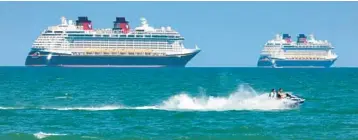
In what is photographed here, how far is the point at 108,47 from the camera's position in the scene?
6831 inches

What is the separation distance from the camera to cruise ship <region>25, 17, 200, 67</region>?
172 meters

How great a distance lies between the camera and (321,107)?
4506 cm

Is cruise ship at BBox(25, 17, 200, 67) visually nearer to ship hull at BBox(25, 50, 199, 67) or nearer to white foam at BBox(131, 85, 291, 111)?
ship hull at BBox(25, 50, 199, 67)

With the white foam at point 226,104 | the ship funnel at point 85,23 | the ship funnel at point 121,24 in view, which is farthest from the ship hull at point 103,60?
the white foam at point 226,104

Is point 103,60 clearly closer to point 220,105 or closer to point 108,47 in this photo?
point 108,47

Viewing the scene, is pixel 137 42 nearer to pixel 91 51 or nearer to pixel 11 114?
pixel 91 51

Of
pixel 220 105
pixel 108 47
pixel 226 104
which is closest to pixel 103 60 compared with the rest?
pixel 108 47

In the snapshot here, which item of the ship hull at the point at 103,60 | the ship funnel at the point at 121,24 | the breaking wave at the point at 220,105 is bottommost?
the breaking wave at the point at 220,105

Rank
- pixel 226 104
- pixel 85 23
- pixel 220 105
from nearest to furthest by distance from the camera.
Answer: pixel 220 105 < pixel 226 104 < pixel 85 23

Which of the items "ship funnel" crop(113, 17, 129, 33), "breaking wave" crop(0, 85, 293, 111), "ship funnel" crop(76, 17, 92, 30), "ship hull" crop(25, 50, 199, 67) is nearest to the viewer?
"breaking wave" crop(0, 85, 293, 111)

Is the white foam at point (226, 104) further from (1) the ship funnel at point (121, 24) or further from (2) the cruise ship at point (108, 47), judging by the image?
(1) the ship funnel at point (121, 24)

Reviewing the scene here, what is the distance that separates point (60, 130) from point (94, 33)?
14416 cm

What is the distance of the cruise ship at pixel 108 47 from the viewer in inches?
6781

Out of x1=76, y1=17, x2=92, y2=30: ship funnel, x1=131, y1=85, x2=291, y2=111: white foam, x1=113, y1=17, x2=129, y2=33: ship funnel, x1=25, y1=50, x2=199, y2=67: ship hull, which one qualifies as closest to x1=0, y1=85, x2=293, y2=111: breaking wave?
x1=131, y1=85, x2=291, y2=111: white foam
